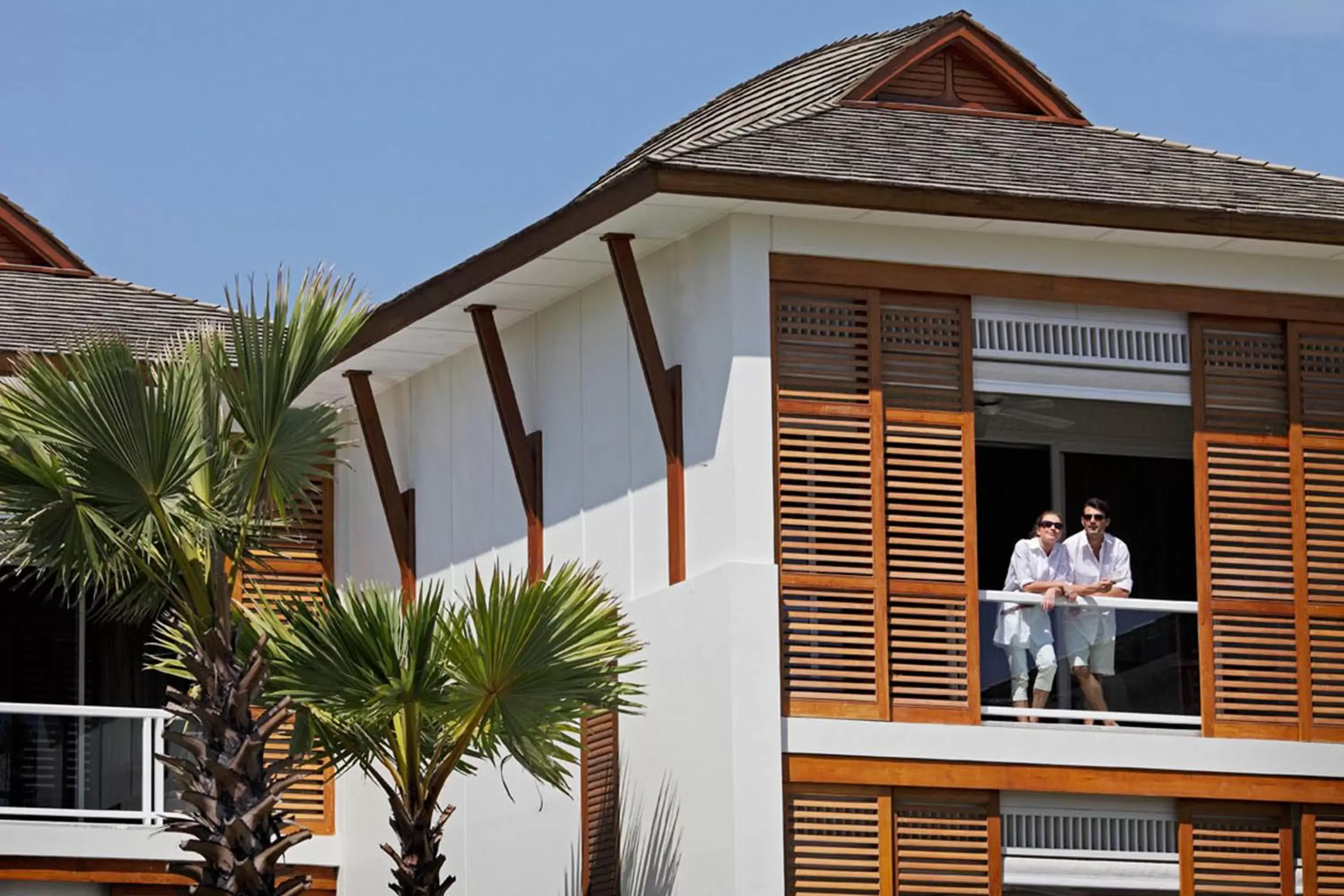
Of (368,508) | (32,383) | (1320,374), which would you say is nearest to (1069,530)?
(1320,374)

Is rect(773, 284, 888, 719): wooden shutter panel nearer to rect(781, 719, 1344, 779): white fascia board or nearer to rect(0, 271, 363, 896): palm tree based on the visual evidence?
rect(781, 719, 1344, 779): white fascia board

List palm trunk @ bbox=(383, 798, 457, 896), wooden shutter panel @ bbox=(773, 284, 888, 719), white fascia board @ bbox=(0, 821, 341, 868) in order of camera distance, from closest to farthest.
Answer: palm trunk @ bbox=(383, 798, 457, 896), wooden shutter panel @ bbox=(773, 284, 888, 719), white fascia board @ bbox=(0, 821, 341, 868)

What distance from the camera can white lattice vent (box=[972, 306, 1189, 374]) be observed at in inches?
722

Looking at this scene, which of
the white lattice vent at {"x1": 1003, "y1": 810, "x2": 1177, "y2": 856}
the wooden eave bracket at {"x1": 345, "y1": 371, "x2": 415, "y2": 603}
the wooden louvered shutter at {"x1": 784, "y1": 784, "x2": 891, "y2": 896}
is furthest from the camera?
the wooden eave bracket at {"x1": 345, "y1": 371, "x2": 415, "y2": 603}

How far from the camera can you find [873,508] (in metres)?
17.8

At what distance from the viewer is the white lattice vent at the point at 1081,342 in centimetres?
1833

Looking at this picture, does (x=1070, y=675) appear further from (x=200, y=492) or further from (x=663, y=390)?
(x=200, y=492)

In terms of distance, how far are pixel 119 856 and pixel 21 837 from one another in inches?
29.0

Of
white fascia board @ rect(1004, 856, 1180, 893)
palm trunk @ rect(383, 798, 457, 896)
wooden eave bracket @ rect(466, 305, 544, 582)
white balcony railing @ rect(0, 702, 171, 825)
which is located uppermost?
wooden eave bracket @ rect(466, 305, 544, 582)

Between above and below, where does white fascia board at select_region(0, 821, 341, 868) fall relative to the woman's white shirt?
below

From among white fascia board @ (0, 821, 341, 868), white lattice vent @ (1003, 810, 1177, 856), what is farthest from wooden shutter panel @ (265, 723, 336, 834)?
white lattice vent @ (1003, 810, 1177, 856)

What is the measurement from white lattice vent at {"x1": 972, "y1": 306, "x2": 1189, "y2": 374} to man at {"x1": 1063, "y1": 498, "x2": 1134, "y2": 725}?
3.14ft

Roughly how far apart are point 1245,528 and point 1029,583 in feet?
5.00

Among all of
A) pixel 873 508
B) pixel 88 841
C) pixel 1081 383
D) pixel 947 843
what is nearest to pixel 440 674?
pixel 873 508
